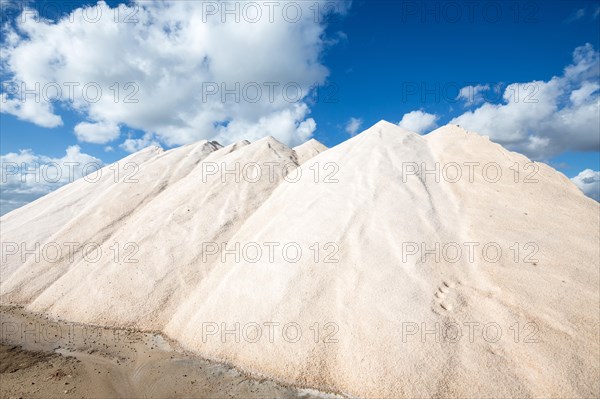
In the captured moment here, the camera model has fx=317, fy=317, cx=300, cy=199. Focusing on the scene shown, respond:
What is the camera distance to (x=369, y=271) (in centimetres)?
720

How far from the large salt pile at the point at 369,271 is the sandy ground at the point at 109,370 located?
0.37 metres

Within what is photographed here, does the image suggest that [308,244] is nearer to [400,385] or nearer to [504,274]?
[400,385]

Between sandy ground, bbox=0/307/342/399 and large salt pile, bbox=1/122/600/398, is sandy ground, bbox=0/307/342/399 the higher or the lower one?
the lower one

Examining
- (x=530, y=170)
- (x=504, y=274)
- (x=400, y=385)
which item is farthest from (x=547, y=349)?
(x=530, y=170)

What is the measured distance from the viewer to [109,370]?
6.20 m

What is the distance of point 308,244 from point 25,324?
300 inches

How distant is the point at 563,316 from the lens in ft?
19.1

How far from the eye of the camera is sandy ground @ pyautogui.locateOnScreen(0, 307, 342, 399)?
17.9 ft

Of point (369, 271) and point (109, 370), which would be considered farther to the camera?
point (369, 271)

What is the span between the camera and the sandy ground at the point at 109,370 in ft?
17.9

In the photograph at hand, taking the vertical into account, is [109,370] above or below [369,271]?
below

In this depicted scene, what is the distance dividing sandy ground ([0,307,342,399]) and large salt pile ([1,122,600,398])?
14.4 inches

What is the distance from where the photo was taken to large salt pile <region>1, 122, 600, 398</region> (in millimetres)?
5508

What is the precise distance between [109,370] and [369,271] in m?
5.66
